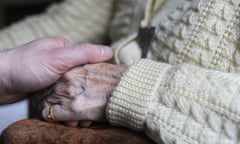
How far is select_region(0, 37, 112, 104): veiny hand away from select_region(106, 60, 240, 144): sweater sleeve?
0.11 metres

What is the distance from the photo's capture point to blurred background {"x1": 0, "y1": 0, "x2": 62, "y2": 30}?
278 cm

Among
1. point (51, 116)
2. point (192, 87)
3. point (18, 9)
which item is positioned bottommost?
point (18, 9)

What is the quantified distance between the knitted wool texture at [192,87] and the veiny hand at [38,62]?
110 mm

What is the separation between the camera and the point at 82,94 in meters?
0.73

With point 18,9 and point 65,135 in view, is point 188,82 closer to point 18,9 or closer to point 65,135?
point 65,135

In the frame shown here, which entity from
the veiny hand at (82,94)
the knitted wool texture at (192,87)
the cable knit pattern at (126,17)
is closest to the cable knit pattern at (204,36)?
the knitted wool texture at (192,87)

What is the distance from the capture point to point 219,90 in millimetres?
606

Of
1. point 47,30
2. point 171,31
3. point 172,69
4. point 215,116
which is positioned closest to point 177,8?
point 171,31

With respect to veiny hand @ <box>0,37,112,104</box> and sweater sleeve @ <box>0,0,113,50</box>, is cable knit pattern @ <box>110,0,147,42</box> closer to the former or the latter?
sweater sleeve @ <box>0,0,113,50</box>

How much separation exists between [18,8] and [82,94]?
2.27 metres

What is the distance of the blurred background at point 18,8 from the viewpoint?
2.78 meters

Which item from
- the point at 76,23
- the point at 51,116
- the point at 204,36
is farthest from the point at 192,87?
the point at 76,23

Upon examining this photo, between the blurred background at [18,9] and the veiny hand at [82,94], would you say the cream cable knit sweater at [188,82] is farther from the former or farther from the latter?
the blurred background at [18,9]

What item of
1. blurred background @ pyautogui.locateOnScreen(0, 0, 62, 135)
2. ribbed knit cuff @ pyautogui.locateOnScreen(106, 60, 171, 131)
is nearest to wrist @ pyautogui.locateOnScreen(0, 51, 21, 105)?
ribbed knit cuff @ pyautogui.locateOnScreen(106, 60, 171, 131)
